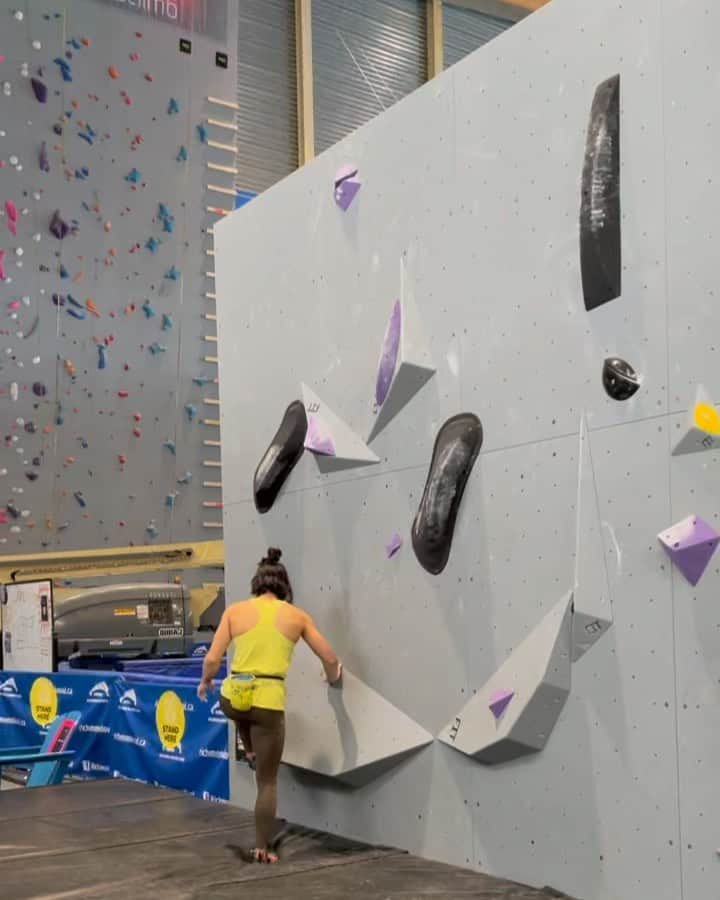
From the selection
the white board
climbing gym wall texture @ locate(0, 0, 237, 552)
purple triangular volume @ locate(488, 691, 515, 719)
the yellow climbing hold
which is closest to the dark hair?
purple triangular volume @ locate(488, 691, 515, 719)

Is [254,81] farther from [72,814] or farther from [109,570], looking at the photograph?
[72,814]

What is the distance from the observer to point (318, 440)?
5.49 m

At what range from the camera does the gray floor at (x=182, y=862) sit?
169 inches

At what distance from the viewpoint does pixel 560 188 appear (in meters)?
4.25

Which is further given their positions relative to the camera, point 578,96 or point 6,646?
point 6,646

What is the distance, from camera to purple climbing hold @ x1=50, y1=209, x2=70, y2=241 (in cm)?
1179

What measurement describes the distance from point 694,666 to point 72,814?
11.9 feet

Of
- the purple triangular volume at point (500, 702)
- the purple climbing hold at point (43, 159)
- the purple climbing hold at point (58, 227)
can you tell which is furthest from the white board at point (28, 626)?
the purple triangular volume at point (500, 702)

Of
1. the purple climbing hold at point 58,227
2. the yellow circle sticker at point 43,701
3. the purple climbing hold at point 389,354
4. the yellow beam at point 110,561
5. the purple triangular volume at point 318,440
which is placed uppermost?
the purple climbing hold at point 58,227

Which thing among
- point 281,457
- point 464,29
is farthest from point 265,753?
point 464,29

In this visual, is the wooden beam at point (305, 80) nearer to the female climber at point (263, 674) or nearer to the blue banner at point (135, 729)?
the blue banner at point (135, 729)

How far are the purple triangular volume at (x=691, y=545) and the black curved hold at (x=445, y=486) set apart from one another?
3.50ft

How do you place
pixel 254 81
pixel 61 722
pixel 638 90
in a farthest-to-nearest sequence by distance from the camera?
1. pixel 254 81
2. pixel 61 722
3. pixel 638 90

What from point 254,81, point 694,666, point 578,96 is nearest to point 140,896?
point 694,666
